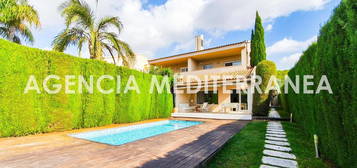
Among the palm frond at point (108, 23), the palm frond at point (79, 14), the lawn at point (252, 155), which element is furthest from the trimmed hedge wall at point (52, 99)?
the lawn at point (252, 155)

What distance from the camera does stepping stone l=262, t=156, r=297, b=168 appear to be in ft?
14.9

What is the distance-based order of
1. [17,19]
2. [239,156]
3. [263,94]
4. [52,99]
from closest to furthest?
[239,156] < [52,99] < [17,19] < [263,94]

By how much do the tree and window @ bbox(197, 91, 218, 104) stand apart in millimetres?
7845

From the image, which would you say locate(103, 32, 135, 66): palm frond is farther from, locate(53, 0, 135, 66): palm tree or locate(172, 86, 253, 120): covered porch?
locate(172, 86, 253, 120): covered porch

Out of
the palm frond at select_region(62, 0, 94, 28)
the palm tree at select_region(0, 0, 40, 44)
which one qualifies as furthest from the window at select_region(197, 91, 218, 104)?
the palm tree at select_region(0, 0, 40, 44)

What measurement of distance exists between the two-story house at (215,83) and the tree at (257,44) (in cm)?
129

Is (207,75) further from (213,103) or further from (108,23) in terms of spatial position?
(108,23)

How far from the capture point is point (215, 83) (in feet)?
59.9

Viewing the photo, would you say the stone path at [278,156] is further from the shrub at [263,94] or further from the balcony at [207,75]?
the balcony at [207,75]

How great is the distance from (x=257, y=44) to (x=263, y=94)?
11.8 m

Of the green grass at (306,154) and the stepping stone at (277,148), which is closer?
the green grass at (306,154)

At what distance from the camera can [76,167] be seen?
13.6 feet

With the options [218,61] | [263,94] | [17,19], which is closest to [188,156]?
[263,94]

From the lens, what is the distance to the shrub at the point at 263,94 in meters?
15.4
